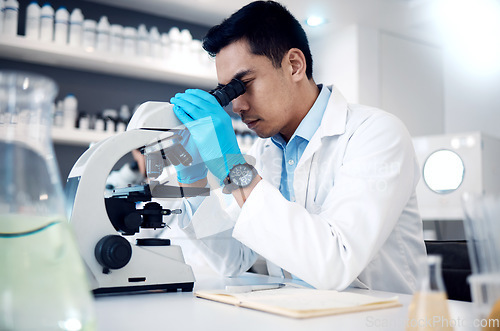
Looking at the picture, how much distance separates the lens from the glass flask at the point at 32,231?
418 mm

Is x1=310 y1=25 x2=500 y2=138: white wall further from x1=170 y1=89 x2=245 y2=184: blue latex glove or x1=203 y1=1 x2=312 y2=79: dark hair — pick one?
x1=170 y1=89 x2=245 y2=184: blue latex glove

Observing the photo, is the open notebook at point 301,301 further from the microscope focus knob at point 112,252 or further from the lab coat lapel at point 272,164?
the lab coat lapel at point 272,164

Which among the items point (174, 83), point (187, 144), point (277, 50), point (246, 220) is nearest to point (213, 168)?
point (187, 144)

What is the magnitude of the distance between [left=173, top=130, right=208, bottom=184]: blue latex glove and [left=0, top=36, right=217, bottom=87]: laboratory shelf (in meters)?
2.21

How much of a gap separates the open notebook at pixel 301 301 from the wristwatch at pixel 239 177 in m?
0.27

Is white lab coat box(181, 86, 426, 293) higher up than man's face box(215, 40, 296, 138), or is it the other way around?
man's face box(215, 40, 296, 138)

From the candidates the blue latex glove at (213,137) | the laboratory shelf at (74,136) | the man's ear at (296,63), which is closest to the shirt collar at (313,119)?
the man's ear at (296,63)

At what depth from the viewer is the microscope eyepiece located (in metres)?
1.23

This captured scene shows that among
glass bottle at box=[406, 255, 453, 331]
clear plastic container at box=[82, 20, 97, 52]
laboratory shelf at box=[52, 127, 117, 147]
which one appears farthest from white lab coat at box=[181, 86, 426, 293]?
clear plastic container at box=[82, 20, 97, 52]

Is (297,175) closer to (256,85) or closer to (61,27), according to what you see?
(256,85)

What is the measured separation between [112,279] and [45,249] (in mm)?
537

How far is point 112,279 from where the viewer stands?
0.95 m

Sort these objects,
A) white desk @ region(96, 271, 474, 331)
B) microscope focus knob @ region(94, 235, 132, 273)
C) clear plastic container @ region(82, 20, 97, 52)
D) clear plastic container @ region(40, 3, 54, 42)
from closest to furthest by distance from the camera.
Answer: white desk @ region(96, 271, 474, 331), microscope focus knob @ region(94, 235, 132, 273), clear plastic container @ region(40, 3, 54, 42), clear plastic container @ region(82, 20, 97, 52)

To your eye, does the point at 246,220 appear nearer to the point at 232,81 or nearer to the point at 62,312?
the point at 232,81
